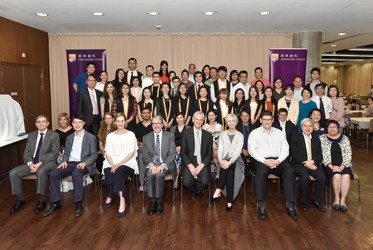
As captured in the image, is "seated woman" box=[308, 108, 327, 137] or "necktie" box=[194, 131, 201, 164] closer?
"necktie" box=[194, 131, 201, 164]

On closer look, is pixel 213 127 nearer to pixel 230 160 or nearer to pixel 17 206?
pixel 230 160

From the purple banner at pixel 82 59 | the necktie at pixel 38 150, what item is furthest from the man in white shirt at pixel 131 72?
the necktie at pixel 38 150

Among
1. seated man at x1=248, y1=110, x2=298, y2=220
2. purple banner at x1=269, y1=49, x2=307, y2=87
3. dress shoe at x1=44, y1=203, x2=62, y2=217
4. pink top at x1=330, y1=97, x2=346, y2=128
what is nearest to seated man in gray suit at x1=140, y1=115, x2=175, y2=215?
seated man at x1=248, y1=110, x2=298, y2=220

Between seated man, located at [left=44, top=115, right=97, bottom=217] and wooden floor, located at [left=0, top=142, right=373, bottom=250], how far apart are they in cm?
21

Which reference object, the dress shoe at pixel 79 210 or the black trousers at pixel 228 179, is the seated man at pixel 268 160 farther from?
the dress shoe at pixel 79 210

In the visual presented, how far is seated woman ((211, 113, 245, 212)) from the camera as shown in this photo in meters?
4.52

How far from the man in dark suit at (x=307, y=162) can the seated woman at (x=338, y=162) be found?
0.11m

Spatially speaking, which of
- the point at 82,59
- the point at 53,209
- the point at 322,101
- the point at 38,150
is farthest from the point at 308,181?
the point at 82,59

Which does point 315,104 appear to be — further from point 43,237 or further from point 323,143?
point 43,237

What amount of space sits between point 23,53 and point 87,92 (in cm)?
262

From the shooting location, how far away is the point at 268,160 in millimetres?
4488

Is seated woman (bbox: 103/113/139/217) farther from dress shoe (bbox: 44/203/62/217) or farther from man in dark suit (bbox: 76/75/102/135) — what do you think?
man in dark suit (bbox: 76/75/102/135)

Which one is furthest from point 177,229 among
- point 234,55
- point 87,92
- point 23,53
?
point 234,55

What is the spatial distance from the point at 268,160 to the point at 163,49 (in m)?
5.67
